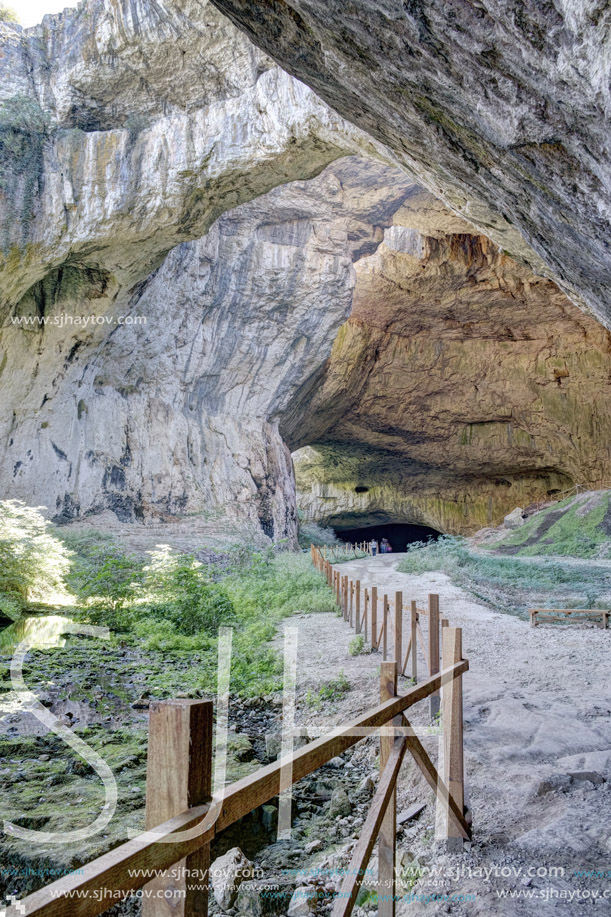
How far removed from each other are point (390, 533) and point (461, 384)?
16506 mm

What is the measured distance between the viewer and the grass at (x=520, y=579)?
1126cm

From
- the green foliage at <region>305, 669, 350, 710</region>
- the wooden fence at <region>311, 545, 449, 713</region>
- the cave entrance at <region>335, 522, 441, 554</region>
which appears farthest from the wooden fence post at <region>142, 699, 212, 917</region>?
the cave entrance at <region>335, 522, 441, 554</region>

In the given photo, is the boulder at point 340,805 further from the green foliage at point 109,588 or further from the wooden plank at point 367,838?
the green foliage at point 109,588

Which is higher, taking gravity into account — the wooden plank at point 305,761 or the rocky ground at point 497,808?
the wooden plank at point 305,761

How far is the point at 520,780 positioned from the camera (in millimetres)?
3576

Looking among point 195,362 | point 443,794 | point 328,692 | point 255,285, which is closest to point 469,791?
point 443,794

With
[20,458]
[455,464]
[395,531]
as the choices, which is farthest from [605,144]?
[395,531]

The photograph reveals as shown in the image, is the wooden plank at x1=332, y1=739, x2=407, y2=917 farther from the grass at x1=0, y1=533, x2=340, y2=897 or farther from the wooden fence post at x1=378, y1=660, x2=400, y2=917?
A: the grass at x1=0, y1=533, x2=340, y2=897

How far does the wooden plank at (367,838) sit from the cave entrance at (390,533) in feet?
133

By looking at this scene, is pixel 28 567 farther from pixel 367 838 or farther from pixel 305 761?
pixel 305 761

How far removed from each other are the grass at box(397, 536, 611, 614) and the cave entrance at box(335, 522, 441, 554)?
2450 centimetres

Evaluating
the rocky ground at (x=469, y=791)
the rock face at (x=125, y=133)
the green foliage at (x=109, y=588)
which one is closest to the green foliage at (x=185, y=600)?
the green foliage at (x=109, y=588)

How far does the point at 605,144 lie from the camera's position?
3.38m

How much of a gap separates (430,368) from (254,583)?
68.3 ft
